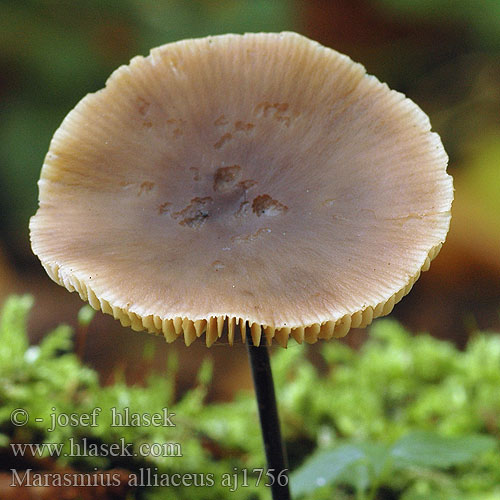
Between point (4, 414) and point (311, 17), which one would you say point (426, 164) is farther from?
point (311, 17)

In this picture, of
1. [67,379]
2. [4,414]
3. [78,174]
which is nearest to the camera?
[78,174]

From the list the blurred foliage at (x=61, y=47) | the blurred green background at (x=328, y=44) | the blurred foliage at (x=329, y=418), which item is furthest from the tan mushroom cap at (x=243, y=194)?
the blurred foliage at (x=61, y=47)

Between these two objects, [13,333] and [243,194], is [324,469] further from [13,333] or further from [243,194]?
[13,333]

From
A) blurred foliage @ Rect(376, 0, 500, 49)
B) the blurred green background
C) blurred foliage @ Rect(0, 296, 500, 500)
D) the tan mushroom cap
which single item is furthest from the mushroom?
blurred foliage @ Rect(376, 0, 500, 49)

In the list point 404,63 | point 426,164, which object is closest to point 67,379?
point 426,164

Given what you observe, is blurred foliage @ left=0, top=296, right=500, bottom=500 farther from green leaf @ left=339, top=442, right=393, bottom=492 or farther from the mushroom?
the mushroom

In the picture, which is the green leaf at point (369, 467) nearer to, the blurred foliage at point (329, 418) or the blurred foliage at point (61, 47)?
the blurred foliage at point (329, 418)
